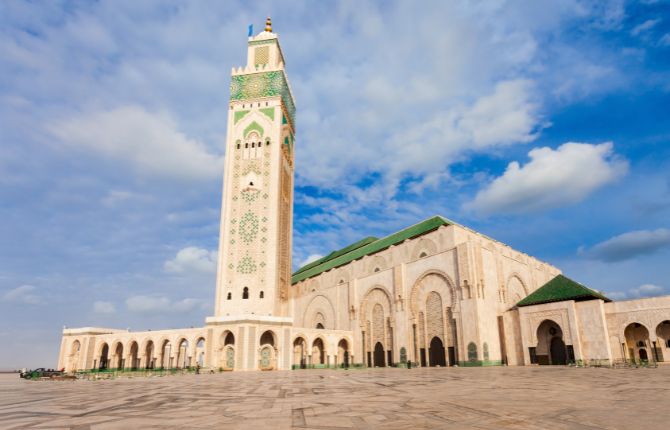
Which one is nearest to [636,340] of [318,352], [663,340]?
[663,340]

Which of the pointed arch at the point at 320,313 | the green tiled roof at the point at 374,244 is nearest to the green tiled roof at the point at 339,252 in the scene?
the green tiled roof at the point at 374,244

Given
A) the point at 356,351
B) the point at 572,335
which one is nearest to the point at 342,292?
the point at 356,351

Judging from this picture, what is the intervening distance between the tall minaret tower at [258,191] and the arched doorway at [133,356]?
1013 centimetres

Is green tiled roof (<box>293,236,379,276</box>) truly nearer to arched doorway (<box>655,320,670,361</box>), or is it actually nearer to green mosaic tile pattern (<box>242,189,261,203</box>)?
green mosaic tile pattern (<box>242,189,261,203</box>)

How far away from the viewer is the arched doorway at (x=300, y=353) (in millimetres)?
34250

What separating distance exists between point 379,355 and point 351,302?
503 cm

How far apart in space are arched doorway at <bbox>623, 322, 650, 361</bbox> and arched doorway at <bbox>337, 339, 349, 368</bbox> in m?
20.2

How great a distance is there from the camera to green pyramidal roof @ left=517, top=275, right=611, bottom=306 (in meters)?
24.9

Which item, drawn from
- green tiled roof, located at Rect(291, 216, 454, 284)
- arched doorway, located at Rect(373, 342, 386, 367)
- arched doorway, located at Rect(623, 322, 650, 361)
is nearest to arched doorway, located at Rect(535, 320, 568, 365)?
arched doorway, located at Rect(623, 322, 650, 361)

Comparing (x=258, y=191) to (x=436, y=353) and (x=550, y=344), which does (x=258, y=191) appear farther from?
(x=550, y=344)

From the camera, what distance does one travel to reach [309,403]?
23.0 ft

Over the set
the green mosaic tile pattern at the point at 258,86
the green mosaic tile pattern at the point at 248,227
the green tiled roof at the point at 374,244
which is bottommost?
the green tiled roof at the point at 374,244

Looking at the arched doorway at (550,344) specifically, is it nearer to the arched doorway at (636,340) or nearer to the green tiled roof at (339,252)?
the arched doorway at (636,340)

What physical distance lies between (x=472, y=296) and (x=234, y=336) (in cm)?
1637
